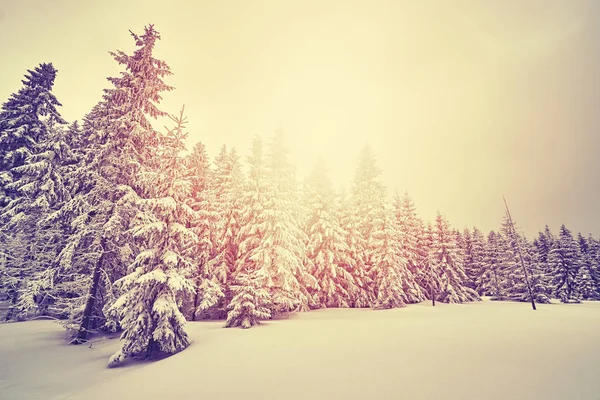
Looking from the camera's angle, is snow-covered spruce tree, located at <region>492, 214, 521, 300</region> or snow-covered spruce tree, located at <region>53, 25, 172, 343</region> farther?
snow-covered spruce tree, located at <region>492, 214, 521, 300</region>

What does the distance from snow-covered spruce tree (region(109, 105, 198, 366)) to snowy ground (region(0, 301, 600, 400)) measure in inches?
37.9

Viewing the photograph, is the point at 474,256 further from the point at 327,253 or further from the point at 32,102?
the point at 32,102

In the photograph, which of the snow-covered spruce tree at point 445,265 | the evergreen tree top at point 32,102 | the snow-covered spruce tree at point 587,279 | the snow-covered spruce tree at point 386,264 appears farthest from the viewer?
the snow-covered spruce tree at point 587,279

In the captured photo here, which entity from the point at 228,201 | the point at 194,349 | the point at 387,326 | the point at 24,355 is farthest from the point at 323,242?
the point at 24,355

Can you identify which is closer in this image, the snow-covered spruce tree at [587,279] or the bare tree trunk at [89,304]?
the bare tree trunk at [89,304]

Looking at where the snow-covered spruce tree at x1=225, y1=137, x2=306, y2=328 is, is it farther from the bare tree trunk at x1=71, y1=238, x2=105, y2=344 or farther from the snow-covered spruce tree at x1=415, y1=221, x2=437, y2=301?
→ the snow-covered spruce tree at x1=415, y1=221, x2=437, y2=301

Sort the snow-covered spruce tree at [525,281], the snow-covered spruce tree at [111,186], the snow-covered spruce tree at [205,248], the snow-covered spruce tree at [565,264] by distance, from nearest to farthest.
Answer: the snow-covered spruce tree at [111,186] → the snow-covered spruce tree at [205,248] → the snow-covered spruce tree at [525,281] → the snow-covered spruce tree at [565,264]

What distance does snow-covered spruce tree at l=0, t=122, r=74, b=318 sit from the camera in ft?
54.0

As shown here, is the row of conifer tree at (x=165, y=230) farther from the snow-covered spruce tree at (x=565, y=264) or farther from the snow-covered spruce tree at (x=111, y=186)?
the snow-covered spruce tree at (x=565, y=264)

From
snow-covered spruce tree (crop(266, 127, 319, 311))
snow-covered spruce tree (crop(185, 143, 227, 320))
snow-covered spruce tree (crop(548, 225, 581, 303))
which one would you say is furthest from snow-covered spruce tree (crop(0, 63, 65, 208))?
snow-covered spruce tree (crop(548, 225, 581, 303))

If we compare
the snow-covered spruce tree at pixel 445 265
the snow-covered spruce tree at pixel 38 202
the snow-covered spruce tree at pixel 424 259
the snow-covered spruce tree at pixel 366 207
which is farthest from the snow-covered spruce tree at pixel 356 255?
the snow-covered spruce tree at pixel 38 202

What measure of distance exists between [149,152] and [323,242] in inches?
686

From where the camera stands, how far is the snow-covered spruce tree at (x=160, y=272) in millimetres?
10664

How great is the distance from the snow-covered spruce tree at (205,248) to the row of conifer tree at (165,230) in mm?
152
